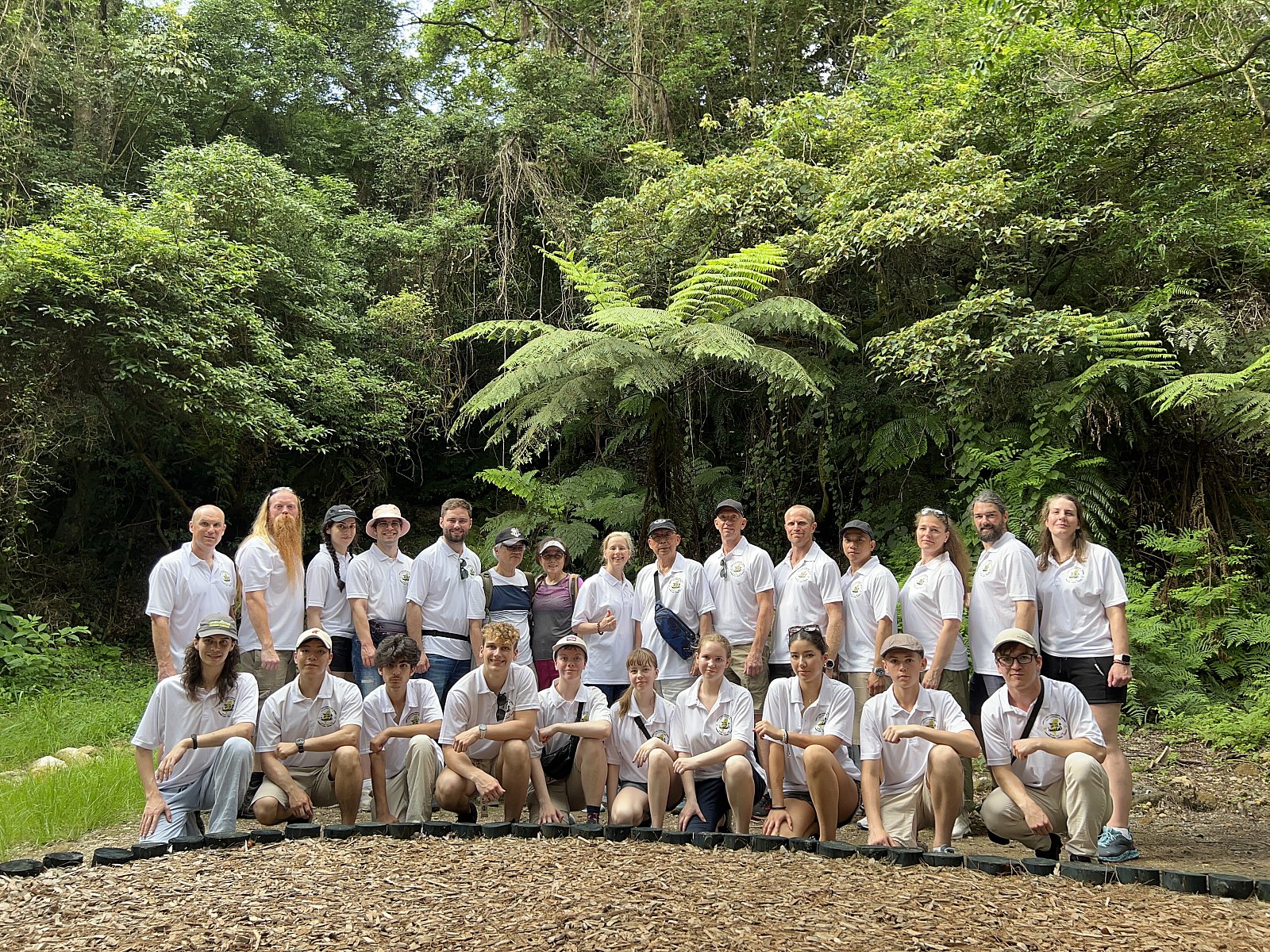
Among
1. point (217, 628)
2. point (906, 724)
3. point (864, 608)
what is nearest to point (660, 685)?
point (864, 608)

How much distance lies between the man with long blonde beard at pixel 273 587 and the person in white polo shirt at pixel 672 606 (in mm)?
1871

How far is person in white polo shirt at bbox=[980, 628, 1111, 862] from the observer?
13.4ft

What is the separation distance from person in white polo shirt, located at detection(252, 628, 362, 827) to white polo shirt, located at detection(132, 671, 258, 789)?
15 centimetres

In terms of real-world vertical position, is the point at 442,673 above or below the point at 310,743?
above

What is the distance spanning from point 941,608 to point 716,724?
124 cm

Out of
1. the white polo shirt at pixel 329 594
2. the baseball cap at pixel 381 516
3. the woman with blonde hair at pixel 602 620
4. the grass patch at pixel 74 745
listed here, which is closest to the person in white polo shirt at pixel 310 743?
the white polo shirt at pixel 329 594

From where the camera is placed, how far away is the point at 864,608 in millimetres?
5105

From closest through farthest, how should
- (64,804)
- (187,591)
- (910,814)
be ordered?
(910,814) < (187,591) < (64,804)

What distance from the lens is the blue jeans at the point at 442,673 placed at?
5.41 meters

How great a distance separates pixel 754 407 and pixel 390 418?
162 inches

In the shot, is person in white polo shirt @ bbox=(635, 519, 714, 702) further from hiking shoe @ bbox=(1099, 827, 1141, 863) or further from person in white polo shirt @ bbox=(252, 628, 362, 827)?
hiking shoe @ bbox=(1099, 827, 1141, 863)

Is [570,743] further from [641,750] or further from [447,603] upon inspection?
[447,603]

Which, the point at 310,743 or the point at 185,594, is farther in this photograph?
the point at 185,594

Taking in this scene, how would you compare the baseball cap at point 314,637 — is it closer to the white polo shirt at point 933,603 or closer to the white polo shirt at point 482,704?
the white polo shirt at point 482,704
